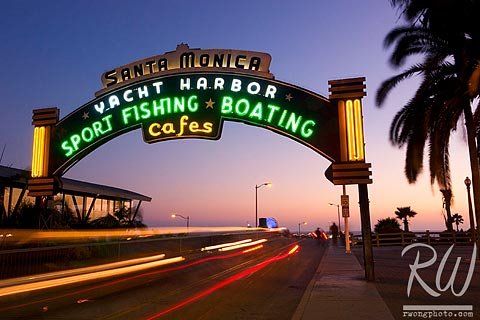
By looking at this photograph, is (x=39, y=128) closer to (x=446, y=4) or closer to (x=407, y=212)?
(x=446, y=4)

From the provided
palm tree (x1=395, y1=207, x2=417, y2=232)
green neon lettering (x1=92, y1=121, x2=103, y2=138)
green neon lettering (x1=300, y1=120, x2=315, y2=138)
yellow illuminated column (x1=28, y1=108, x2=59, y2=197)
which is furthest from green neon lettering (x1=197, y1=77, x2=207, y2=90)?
palm tree (x1=395, y1=207, x2=417, y2=232)

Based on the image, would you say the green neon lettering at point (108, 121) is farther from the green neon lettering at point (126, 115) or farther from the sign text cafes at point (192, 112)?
the green neon lettering at point (126, 115)

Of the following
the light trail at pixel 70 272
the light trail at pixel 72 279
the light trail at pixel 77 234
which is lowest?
the light trail at pixel 72 279

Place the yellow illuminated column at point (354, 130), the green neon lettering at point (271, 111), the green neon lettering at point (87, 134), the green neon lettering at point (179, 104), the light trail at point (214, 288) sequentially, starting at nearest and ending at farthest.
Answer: the light trail at point (214, 288), the yellow illuminated column at point (354, 130), the green neon lettering at point (271, 111), the green neon lettering at point (179, 104), the green neon lettering at point (87, 134)

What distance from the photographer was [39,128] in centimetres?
1761

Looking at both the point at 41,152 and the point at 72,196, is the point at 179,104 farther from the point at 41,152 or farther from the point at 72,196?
the point at 72,196

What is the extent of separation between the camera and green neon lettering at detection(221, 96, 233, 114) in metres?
15.7

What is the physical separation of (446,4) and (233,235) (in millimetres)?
27005

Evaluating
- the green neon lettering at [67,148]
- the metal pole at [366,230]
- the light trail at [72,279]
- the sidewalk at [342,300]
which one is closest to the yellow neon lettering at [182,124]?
the green neon lettering at [67,148]

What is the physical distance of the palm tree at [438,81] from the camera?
55.5ft

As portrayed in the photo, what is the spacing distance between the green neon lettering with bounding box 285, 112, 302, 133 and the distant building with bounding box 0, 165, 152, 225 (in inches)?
521

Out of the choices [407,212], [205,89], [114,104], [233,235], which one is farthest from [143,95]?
[407,212]

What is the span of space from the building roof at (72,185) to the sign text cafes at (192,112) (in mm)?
3552

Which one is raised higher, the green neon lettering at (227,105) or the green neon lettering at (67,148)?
Result: the green neon lettering at (227,105)
